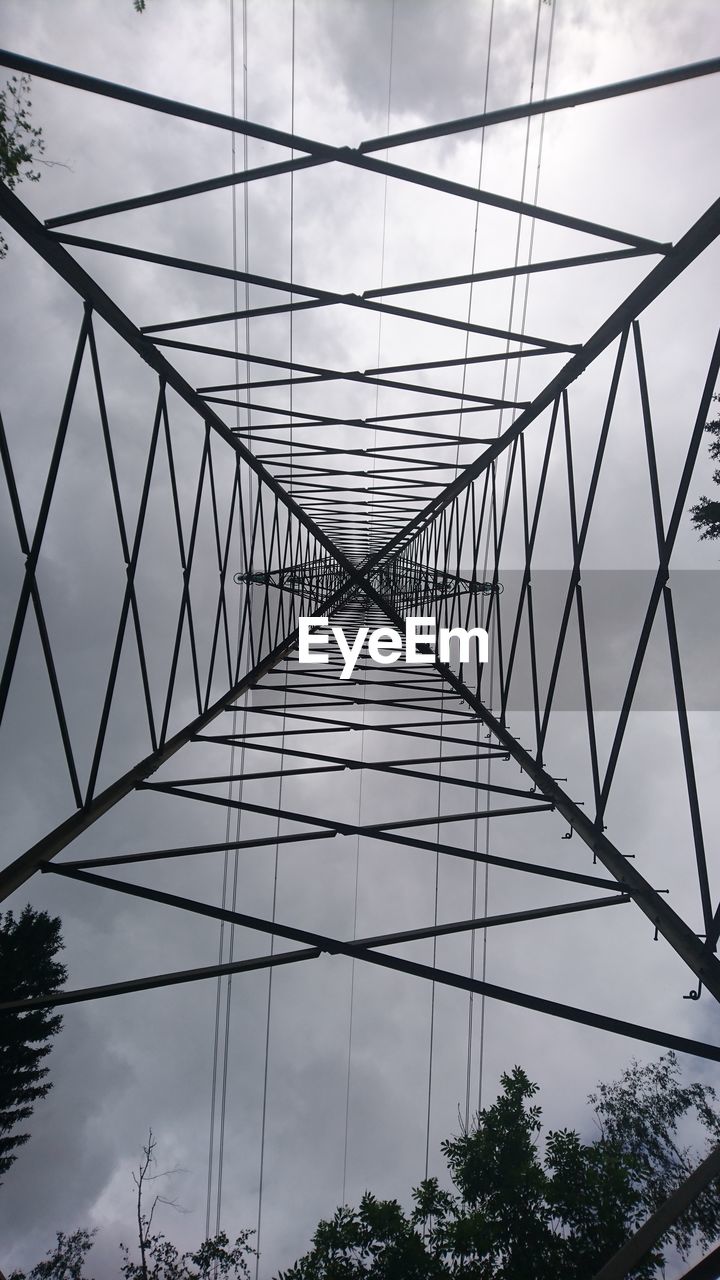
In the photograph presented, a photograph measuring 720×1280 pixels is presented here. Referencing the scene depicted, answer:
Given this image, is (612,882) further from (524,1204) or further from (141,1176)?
(141,1176)

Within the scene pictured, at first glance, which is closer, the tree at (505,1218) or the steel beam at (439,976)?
A: the steel beam at (439,976)

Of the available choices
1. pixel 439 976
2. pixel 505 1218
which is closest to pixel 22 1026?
pixel 505 1218

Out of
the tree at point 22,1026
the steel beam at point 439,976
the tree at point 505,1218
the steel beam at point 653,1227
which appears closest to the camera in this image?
the steel beam at point 653,1227

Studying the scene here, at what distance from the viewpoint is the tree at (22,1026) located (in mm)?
20312

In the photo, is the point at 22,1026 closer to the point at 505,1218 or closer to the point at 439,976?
the point at 505,1218

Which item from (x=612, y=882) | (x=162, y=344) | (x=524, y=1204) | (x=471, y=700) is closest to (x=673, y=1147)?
(x=524, y=1204)

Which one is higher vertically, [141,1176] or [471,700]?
[471,700]

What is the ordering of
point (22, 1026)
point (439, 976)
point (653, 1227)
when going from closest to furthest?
point (653, 1227)
point (439, 976)
point (22, 1026)

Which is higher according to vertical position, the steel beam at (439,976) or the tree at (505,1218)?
the steel beam at (439,976)

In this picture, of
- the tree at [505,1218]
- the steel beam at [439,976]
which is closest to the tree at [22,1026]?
the tree at [505,1218]

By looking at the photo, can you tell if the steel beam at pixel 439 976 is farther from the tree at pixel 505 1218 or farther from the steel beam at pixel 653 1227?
the tree at pixel 505 1218

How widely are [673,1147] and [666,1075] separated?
11.3ft

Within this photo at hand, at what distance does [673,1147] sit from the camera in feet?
64.0

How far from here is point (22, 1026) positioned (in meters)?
20.6
